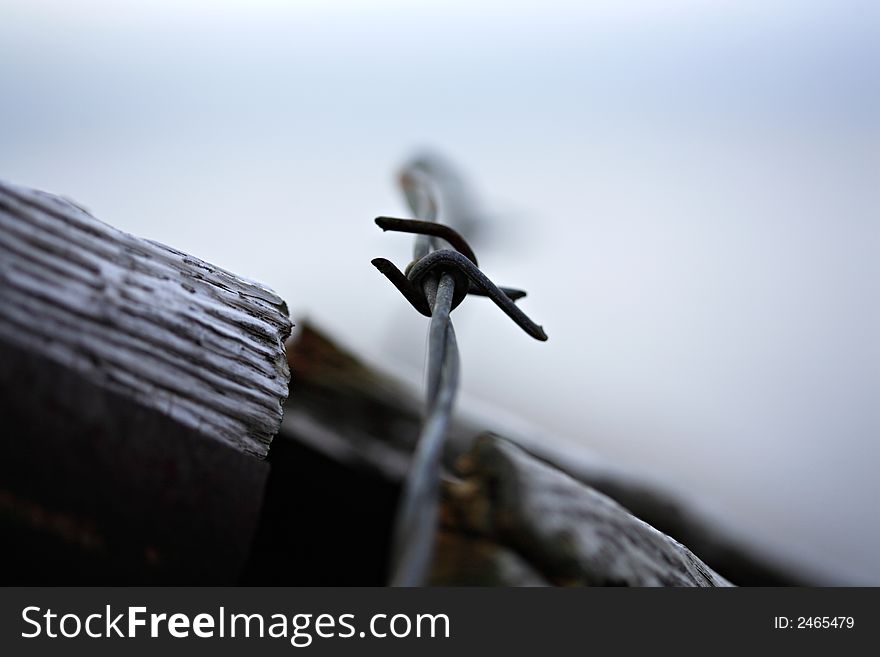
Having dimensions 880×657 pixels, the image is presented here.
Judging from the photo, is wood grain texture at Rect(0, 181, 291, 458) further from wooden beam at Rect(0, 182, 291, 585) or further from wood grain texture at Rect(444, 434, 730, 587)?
wood grain texture at Rect(444, 434, 730, 587)

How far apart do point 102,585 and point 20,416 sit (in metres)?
0.08

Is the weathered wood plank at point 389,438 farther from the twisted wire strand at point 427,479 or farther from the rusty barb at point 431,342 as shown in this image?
the twisted wire strand at point 427,479

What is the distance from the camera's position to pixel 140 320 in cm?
31

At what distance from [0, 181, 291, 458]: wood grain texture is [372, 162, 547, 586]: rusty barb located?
0.30ft

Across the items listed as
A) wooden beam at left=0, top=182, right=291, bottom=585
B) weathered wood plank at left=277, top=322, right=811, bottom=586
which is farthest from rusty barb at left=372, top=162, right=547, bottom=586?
weathered wood plank at left=277, top=322, right=811, bottom=586

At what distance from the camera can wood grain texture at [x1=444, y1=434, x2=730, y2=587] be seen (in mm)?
285

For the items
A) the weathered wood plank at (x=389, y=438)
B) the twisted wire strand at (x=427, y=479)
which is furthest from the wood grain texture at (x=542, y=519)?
the weathered wood plank at (x=389, y=438)

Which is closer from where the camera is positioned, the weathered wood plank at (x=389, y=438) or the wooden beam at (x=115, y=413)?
the wooden beam at (x=115, y=413)

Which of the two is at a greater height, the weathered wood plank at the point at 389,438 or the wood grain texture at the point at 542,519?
the weathered wood plank at the point at 389,438

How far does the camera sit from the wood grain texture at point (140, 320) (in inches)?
10.9

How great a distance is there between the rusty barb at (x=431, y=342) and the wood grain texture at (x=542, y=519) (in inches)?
1.2

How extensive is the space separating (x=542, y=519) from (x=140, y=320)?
196 millimetres

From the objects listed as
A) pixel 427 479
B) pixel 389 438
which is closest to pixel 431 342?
pixel 427 479

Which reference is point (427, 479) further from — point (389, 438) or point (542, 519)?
point (389, 438)
